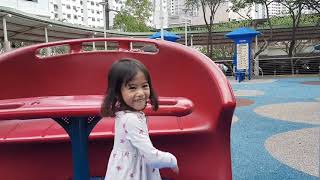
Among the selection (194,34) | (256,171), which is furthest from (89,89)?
(194,34)

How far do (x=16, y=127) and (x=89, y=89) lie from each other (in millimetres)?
728

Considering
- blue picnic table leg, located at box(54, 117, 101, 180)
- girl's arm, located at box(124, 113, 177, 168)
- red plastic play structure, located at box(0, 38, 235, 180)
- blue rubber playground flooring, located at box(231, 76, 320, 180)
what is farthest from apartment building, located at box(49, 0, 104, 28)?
girl's arm, located at box(124, 113, 177, 168)

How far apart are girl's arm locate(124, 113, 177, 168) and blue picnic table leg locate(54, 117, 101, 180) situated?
344mm

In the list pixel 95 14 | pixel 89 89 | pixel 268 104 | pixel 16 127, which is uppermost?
pixel 95 14

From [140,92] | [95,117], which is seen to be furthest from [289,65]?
[140,92]

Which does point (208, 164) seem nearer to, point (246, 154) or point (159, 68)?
point (159, 68)

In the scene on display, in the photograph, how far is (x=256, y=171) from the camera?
3.36 m

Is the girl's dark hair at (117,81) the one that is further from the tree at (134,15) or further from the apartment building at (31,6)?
the tree at (134,15)

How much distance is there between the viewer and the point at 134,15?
115ft

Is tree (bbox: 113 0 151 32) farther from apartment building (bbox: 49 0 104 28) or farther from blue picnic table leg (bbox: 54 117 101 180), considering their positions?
apartment building (bbox: 49 0 104 28)

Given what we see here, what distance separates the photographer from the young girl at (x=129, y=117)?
1876 millimetres

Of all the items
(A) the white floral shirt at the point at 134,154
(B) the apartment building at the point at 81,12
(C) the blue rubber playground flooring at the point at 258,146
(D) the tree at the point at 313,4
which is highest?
(B) the apartment building at the point at 81,12

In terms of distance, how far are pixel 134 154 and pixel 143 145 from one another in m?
0.12

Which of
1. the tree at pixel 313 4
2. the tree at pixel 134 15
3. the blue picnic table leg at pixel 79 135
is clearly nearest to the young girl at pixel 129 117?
the blue picnic table leg at pixel 79 135
